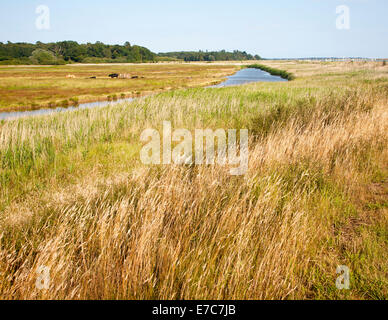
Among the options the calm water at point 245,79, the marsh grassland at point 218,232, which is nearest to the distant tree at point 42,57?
the calm water at point 245,79

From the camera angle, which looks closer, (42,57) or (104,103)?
(104,103)

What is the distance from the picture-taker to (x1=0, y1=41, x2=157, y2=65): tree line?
11881 cm

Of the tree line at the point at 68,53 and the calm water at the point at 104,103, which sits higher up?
the tree line at the point at 68,53

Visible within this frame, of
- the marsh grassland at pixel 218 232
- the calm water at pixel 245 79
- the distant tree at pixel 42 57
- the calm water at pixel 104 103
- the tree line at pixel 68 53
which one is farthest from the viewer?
the tree line at pixel 68 53

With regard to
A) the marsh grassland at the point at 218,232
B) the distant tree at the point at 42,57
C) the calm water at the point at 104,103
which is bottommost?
the marsh grassland at the point at 218,232

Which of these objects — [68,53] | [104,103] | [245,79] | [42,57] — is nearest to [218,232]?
[104,103]

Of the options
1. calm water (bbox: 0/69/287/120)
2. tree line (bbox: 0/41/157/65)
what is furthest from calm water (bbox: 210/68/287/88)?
tree line (bbox: 0/41/157/65)

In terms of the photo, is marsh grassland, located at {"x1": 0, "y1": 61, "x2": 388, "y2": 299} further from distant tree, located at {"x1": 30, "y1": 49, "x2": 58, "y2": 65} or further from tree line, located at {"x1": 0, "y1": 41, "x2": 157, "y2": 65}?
distant tree, located at {"x1": 30, "y1": 49, "x2": 58, "y2": 65}

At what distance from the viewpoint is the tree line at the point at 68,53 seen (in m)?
119

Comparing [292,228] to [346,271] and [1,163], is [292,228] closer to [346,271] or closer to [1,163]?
[346,271]

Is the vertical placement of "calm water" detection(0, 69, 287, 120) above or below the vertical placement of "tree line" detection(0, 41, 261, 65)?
below

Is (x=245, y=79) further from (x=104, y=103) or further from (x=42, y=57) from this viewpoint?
(x=42, y=57)

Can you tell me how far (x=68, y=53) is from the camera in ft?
481

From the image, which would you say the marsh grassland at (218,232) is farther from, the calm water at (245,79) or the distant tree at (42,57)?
the distant tree at (42,57)
